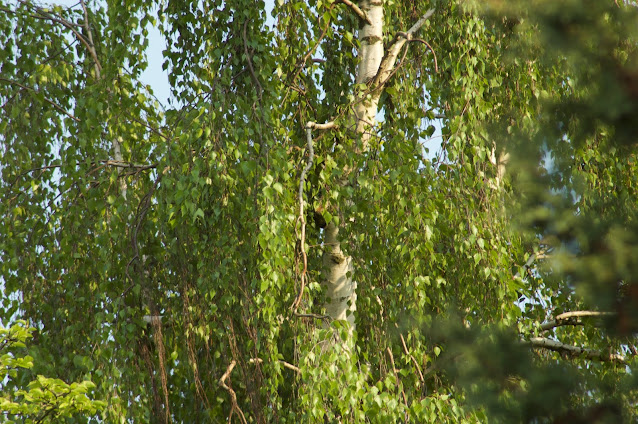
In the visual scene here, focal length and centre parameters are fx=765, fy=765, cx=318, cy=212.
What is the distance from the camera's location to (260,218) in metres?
3.18

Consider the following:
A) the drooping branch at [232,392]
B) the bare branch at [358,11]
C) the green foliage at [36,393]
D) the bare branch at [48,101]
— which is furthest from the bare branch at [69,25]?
the drooping branch at [232,392]

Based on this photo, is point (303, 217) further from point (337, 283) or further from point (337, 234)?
point (337, 283)

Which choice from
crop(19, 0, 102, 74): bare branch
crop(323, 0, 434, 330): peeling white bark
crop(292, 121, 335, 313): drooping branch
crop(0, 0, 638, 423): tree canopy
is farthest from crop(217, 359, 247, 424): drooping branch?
crop(19, 0, 102, 74): bare branch

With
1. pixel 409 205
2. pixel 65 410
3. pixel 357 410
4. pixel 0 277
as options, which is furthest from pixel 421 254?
pixel 0 277

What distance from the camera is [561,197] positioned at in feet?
4.99

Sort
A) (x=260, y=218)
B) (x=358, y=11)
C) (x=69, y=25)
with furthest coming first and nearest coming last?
1. (x=69, y=25)
2. (x=358, y=11)
3. (x=260, y=218)

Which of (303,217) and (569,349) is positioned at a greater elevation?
(303,217)

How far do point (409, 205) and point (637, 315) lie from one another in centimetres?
211

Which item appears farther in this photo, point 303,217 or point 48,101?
point 48,101

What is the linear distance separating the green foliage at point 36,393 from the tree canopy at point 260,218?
26 millimetres

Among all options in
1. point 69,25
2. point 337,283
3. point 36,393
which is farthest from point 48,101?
point 337,283

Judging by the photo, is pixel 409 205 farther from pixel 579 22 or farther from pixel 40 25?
pixel 40 25

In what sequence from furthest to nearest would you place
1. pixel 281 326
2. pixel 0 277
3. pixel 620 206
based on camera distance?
pixel 0 277 → pixel 281 326 → pixel 620 206

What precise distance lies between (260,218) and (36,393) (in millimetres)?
1246
